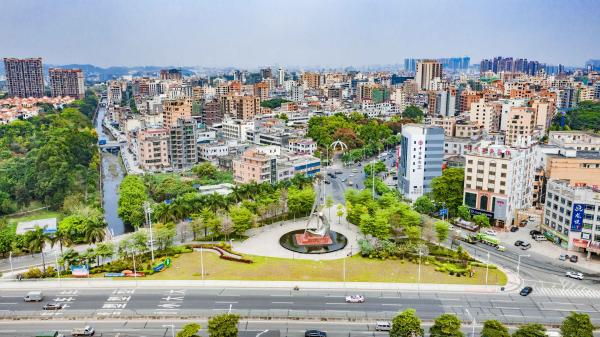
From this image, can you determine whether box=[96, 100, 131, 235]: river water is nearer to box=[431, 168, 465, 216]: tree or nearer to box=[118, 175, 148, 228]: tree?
box=[118, 175, 148, 228]: tree

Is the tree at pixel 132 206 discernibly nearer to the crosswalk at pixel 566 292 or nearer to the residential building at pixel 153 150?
the residential building at pixel 153 150

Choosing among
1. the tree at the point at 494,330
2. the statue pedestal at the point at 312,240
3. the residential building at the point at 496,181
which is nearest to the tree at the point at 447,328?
the tree at the point at 494,330

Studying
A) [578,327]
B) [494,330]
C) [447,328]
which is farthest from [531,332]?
[447,328]

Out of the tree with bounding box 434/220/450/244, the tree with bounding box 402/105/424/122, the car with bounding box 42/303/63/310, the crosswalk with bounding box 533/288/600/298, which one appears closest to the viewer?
the car with bounding box 42/303/63/310

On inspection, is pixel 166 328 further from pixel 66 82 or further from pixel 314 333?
pixel 66 82

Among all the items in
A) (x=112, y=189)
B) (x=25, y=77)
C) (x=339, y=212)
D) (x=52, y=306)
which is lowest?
(x=112, y=189)

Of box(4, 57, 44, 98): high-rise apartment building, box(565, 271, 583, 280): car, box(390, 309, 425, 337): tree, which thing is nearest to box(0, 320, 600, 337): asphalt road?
box(390, 309, 425, 337): tree
